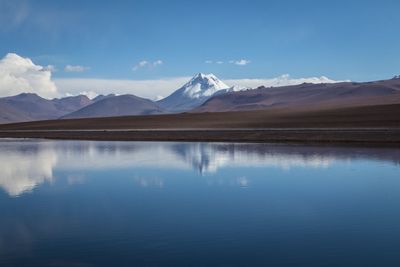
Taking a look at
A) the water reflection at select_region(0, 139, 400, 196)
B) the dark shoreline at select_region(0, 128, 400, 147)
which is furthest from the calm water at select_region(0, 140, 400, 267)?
the dark shoreline at select_region(0, 128, 400, 147)

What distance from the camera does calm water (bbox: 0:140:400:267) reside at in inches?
456

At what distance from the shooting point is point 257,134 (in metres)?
60.3

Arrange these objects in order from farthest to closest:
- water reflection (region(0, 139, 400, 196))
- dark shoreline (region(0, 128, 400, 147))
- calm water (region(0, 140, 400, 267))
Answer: dark shoreline (region(0, 128, 400, 147)) → water reflection (region(0, 139, 400, 196)) → calm water (region(0, 140, 400, 267))

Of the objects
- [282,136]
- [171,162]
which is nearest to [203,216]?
[171,162]

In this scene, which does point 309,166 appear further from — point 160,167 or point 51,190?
point 51,190

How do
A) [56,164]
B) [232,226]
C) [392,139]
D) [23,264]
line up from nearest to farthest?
1. [23,264]
2. [232,226]
3. [56,164]
4. [392,139]

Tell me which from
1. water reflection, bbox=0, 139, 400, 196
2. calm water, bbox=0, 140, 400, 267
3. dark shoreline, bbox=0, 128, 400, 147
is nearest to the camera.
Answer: calm water, bbox=0, 140, 400, 267

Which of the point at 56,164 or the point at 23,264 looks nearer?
the point at 23,264

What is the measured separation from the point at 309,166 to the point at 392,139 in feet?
69.9

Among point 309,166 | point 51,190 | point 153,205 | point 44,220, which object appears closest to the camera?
point 44,220

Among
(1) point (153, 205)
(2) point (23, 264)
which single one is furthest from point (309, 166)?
(2) point (23, 264)

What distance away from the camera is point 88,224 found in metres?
14.8

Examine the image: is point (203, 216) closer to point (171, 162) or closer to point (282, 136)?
point (171, 162)

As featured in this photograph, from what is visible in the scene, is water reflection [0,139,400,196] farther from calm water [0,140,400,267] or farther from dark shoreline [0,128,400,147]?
dark shoreline [0,128,400,147]
